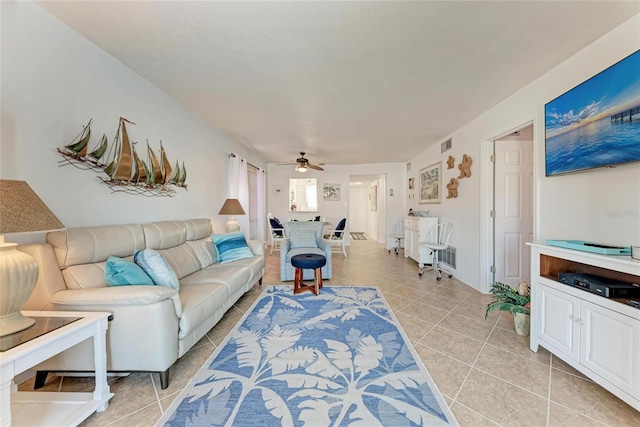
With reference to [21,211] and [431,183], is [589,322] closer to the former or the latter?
[21,211]

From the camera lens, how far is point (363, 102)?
2.86 m

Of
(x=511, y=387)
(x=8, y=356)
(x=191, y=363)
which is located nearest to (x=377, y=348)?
(x=511, y=387)

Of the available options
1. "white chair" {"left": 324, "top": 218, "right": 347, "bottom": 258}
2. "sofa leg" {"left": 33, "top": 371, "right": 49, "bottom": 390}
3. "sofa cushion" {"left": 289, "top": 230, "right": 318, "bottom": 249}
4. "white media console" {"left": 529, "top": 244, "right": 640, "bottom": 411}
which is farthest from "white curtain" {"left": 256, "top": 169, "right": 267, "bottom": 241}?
"white media console" {"left": 529, "top": 244, "right": 640, "bottom": 411}

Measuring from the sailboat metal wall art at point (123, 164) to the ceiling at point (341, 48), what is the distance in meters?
0.76

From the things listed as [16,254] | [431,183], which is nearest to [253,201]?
[431,183]

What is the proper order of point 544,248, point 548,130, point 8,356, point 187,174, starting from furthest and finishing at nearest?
point 187,174 < point 548,130 < point 544,248 < point 8,356

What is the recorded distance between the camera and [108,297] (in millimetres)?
1447

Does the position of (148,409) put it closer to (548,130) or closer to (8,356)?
(8,356)

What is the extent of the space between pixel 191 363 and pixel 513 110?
4.05m

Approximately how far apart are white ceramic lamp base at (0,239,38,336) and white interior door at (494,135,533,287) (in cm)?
437

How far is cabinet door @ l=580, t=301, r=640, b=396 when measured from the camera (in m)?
1.26

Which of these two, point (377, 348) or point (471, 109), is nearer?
point (377, 348)

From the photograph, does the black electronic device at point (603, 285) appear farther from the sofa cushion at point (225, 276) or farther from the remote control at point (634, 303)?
the sofa cushion at point (225, 276)

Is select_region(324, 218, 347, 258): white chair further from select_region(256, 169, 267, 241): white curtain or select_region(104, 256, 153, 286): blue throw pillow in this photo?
select_region(104, 256, 153, 286): blue throw pillow
